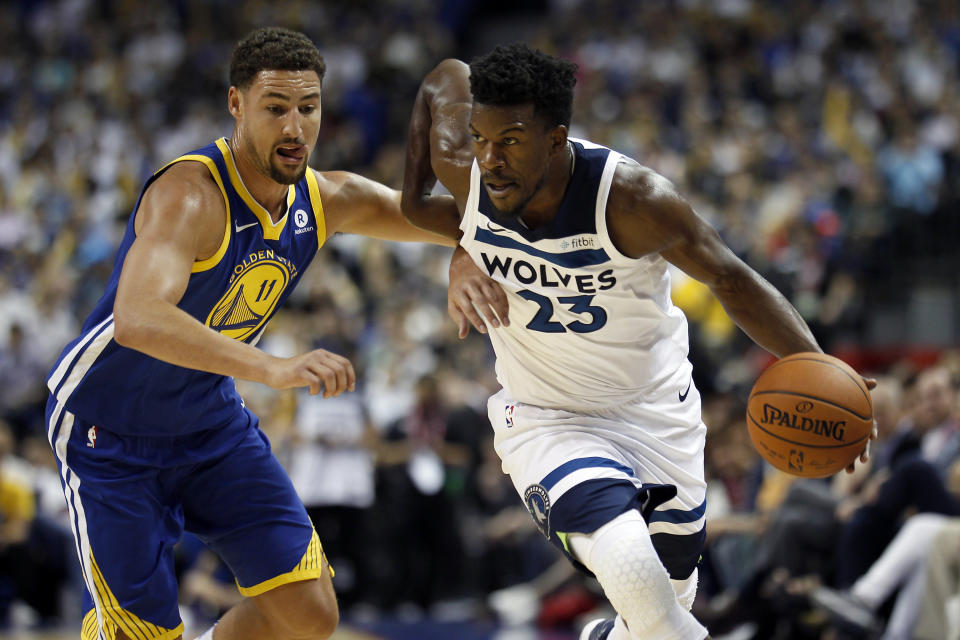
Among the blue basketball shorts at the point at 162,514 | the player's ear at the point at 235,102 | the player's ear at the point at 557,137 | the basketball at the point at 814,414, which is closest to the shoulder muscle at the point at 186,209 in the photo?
the player's ear at the point at 235,102

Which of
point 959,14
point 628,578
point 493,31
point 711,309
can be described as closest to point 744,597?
point 628,578

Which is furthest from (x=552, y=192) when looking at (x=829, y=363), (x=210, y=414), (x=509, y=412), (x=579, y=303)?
(x=210, y=414)

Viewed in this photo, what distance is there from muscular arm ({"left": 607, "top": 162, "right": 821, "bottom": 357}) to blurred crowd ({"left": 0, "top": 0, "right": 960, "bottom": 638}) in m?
2.81

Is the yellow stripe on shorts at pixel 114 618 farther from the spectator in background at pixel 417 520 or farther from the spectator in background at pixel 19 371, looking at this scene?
the spectator in background at pixel 19 371

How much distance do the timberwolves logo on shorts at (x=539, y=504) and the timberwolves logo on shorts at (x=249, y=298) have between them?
3.94 feet

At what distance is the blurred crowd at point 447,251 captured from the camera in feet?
25.0

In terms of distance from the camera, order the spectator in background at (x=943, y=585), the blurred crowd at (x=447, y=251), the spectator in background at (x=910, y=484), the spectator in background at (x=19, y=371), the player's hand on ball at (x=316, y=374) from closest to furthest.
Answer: the player's hand on ball at (x=316, y=374) < the spectator in background at (x=943, y=585) < the spectator in background at (x=910, y=484) < the blurred crowd at (x=447, y=251) < the spectator in background at (x=19, y=371)

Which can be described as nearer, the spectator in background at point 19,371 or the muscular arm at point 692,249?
the muscular arm at point 692,249

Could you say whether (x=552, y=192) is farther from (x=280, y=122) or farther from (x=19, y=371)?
(x=19, y=371)

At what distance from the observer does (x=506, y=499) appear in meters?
9.30

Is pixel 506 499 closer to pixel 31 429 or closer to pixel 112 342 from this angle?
pixel 31 429

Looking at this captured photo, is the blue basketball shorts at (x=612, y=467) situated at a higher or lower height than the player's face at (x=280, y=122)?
lower

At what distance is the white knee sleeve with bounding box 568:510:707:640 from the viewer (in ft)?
12.1

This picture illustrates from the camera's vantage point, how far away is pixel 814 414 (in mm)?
3871
